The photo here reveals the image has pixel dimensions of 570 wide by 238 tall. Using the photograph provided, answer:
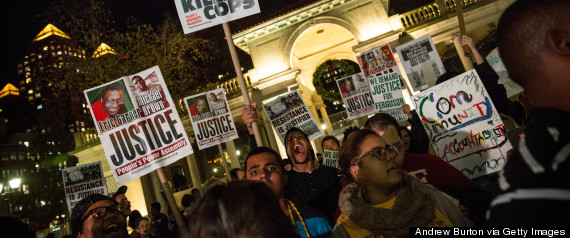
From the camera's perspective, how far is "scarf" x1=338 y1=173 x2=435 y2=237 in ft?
6.47

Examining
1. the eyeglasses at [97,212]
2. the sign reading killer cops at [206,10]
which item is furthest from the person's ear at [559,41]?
the sign reading killer cops at [206,10]

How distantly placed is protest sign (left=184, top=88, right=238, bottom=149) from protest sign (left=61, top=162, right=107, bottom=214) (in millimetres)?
2362

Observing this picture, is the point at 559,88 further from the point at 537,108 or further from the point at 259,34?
the point at 259,34

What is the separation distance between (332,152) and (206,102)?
3.99 metres

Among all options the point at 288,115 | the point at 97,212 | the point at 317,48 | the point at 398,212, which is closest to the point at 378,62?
the point at 288,115

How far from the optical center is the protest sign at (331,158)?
5.04m

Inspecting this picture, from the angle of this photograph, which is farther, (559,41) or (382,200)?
(382,200)

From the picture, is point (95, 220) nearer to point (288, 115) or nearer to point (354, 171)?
point (354, 171)

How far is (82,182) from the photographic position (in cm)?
737

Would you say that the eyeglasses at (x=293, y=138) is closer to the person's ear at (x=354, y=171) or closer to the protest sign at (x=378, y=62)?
the person's ear at (x=354, y=171)

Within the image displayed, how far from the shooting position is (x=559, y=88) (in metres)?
1.08

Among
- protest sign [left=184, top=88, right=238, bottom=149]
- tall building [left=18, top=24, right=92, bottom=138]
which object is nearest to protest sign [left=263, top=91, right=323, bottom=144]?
protest sign [left=184, top=88, right=238, bottom=149]

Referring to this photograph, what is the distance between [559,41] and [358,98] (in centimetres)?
777

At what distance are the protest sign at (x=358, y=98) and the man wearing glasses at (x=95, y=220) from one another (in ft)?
21.6
